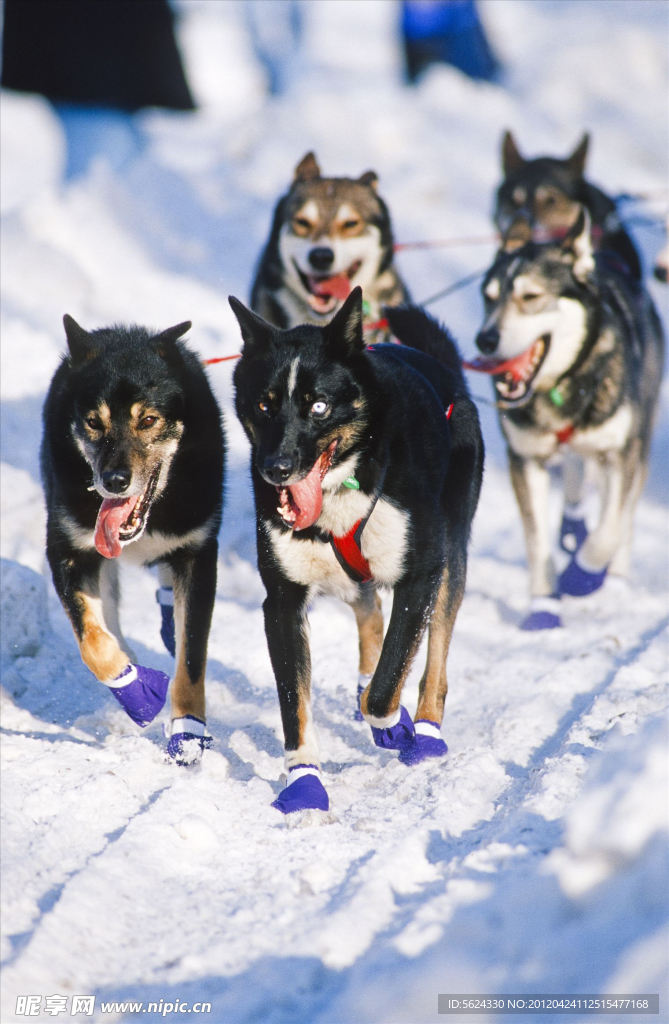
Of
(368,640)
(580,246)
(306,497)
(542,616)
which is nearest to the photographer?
(306,497)

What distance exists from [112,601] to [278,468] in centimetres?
110

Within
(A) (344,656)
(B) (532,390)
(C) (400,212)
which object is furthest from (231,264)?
(A) (344,656)

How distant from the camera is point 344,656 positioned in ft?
12.9

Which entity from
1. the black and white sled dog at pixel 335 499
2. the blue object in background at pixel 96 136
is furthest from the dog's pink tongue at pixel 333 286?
the blue object in background at pixel 96 136

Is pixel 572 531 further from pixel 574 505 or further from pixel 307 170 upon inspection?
pixel 307 170

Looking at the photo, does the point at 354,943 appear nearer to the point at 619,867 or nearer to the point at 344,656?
the point at 619,867

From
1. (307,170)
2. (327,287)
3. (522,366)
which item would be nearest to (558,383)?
(522,366)

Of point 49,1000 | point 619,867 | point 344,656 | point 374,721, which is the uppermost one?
point 619,867

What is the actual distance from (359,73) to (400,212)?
4844mm

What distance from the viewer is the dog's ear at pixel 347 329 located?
2668 mm

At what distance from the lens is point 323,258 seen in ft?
15.9

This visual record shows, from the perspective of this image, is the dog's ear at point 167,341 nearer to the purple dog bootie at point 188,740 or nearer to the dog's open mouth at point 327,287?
the purple dog bootie at point 188,740

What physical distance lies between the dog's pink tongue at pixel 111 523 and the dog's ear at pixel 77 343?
1.48 ft

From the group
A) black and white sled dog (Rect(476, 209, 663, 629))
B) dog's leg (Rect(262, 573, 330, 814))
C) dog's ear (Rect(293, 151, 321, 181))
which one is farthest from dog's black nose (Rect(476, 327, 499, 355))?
dog's leg (Rect(262, 573, 330, 814))
